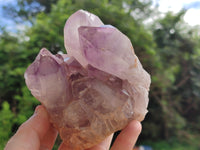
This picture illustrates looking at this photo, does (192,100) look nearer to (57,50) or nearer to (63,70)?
(57,50)

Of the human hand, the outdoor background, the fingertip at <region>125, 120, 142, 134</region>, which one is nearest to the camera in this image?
the human hand

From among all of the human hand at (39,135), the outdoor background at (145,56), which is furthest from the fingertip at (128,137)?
the outdoor background at (145,56)

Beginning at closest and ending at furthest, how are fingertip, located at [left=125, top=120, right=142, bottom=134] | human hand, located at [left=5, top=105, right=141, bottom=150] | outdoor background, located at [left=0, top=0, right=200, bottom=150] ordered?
1. human hand, located at [left=5, top=105, right=141, bottom=150]
2. fingertip, located at [left=125, top=120, right=142, bottom=134]
3. outdoor background, located at [left=0, top=0, right=200, bottom=150]

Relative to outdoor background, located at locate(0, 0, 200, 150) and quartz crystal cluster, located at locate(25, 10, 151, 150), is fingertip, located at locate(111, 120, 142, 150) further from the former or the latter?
outdoor background, located at locate(0, 0, 200, 150)

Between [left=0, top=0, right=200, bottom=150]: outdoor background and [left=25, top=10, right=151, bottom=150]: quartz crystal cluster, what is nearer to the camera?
[left=25, top=10, right=151, bottom=150]: quartz crystal cluster

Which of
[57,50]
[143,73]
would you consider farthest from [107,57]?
[57,50]

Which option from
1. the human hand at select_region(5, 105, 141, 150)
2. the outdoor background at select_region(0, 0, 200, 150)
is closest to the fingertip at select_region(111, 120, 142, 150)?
the human hand at select_region(5, 105, 141, 150)

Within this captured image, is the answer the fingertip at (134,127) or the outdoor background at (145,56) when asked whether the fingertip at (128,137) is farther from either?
the outdoor background at (145,56)

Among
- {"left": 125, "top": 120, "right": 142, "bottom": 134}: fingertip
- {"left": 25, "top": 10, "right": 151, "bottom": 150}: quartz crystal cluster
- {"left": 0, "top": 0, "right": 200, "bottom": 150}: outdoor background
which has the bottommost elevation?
{"left": 0, "top": 0, "right": 200, "bottom": 150}: outdoor background
